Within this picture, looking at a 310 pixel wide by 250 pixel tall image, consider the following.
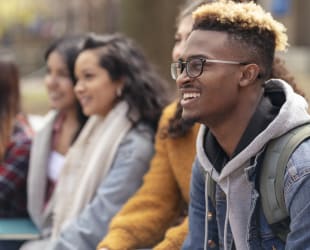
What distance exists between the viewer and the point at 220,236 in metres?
3.46

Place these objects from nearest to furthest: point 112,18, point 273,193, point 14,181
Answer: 1. point 273,193
2. point 14,181
3. point 112,18

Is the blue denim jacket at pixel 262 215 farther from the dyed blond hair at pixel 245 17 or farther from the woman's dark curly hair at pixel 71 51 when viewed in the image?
the woman's dark curly hair at pixel 71 51

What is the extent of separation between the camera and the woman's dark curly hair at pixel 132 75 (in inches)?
190

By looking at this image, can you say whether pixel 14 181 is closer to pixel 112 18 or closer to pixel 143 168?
pixel 143 168

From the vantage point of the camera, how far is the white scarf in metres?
4.77

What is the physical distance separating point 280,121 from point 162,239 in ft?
4.82

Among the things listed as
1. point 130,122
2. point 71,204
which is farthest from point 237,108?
point 71,204

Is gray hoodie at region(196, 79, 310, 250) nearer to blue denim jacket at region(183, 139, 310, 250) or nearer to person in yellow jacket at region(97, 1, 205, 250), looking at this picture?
blue denim jacket at region(183, 139, 310, 250)

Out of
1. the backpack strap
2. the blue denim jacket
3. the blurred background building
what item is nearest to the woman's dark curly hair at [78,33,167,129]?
the blue denim jacket

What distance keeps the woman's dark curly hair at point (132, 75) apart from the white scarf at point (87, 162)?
3.5 inches

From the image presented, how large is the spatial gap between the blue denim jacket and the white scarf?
1171 mm

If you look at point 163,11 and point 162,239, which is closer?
point 162,239

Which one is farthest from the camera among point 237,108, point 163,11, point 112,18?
point 112,18

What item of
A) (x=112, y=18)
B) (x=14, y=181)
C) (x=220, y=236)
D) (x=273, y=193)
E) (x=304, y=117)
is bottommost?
(x=112, y=18)
